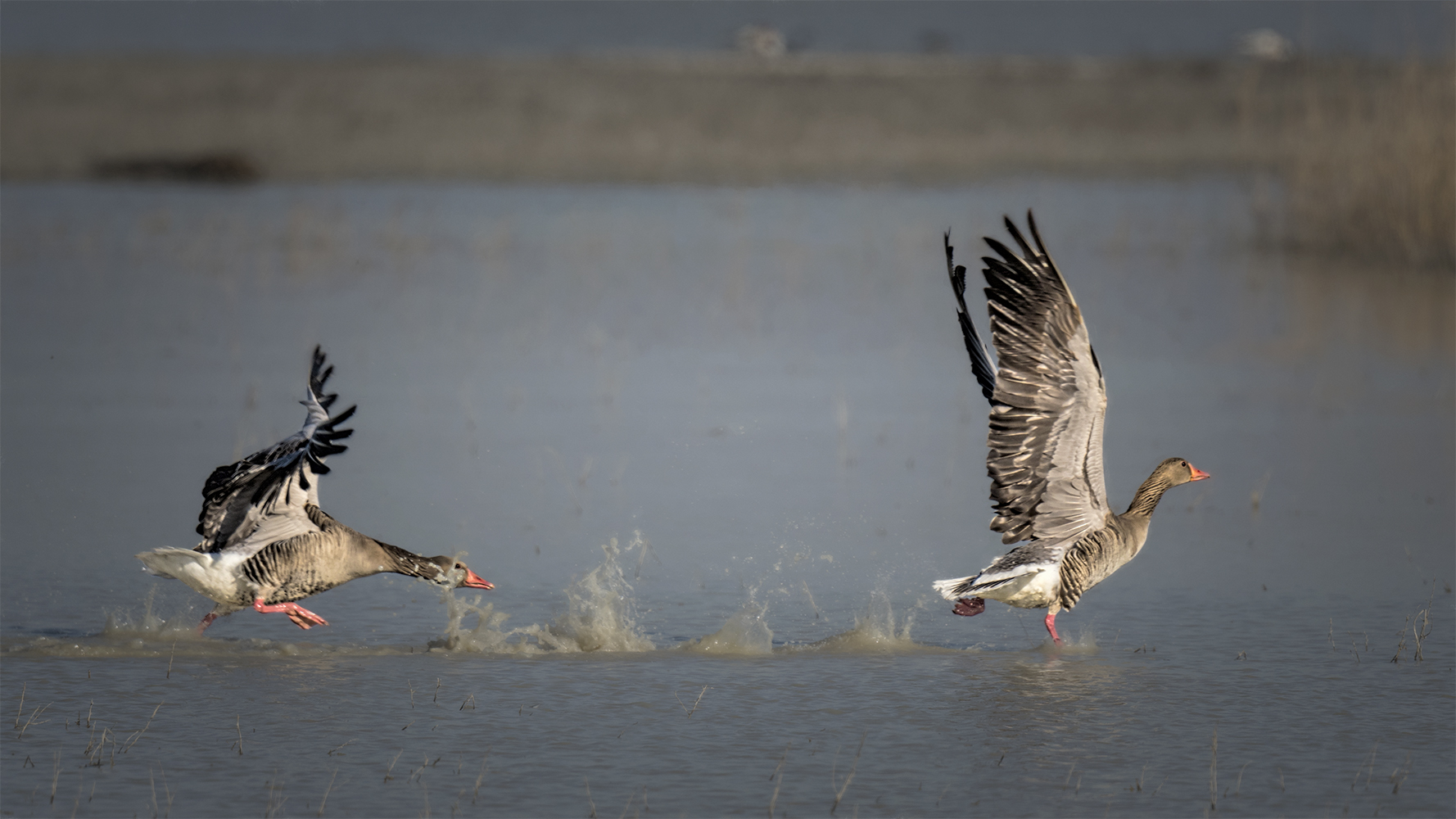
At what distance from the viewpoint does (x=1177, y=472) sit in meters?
7.98

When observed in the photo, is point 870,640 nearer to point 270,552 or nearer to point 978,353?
point 978,353

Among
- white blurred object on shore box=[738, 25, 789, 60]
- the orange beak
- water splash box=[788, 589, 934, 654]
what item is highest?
white blurred object on shore box=[738, 25, 789, 60]

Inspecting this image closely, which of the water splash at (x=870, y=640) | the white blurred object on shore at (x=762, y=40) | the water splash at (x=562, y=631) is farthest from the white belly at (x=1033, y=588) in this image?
the white blurred object on shore at (x=762, y=40)

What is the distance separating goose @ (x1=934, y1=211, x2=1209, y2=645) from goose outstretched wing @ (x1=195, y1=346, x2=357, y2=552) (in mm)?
2578

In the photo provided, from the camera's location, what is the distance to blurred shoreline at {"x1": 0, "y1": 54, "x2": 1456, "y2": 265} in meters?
20.9

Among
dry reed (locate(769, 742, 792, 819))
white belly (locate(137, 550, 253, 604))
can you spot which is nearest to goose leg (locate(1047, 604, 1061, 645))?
dry reed (locate(769, 742, 792, 819))

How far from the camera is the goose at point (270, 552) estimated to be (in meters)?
7.26

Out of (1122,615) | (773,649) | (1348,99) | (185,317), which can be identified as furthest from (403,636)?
(1348,99)

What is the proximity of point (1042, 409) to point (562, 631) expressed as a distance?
84.5 inches

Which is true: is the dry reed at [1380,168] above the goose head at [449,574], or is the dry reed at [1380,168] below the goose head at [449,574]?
above

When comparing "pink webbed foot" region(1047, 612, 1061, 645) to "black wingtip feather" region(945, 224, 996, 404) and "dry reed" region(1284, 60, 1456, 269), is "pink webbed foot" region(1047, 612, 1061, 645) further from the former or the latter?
"dry reed" region(1284, 60, 1456, 269)

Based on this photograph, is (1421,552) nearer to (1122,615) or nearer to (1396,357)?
(1122,615)

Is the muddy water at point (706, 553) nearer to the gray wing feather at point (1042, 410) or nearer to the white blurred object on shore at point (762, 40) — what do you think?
the gray wing feather at point (1042, 410)

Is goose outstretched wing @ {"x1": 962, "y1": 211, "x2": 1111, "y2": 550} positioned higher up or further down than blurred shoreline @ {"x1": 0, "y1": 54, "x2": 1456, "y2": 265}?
further down
